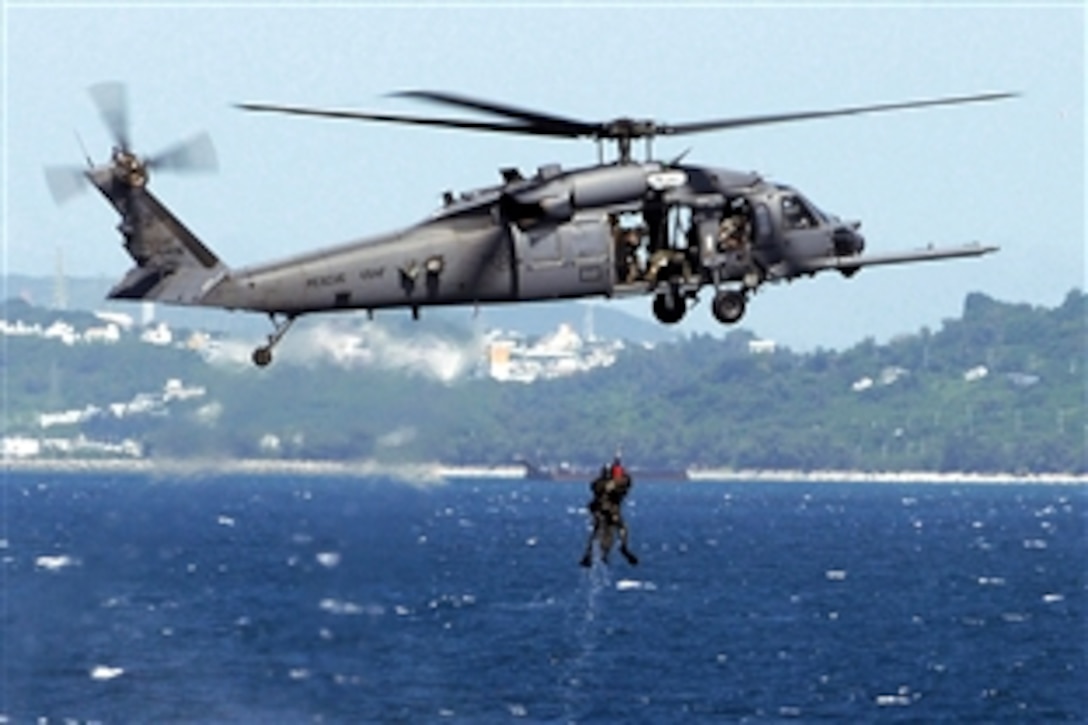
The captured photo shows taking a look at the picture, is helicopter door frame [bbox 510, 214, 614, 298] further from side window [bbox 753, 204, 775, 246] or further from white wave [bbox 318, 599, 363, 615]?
white wave [bbox 318, 599, 363, 615]

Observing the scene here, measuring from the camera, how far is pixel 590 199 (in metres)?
61.7

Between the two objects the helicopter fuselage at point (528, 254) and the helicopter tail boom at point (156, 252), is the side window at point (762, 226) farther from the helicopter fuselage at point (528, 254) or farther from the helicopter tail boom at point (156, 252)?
the helicopter tail boom at point (156, 252)

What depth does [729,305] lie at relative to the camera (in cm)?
6334

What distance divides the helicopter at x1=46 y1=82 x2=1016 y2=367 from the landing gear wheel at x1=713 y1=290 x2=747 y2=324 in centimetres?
3

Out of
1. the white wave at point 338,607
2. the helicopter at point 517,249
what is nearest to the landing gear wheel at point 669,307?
the helicopter at point 517,249

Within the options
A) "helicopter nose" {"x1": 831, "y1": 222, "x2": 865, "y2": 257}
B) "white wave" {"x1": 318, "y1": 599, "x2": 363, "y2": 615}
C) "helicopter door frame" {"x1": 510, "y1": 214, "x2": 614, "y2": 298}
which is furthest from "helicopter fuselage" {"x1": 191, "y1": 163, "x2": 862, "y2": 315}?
"white wave" {"x1": 318, "y1": 599, "x2": 363, "y2": 615}

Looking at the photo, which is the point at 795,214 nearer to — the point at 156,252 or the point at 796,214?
the point at 796,214

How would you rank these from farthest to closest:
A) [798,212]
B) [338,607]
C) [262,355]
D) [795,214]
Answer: [338,607] < [798,212] < [795,214] < [262,355]

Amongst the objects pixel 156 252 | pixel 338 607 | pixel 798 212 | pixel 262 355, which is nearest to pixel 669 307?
pixel 798 212

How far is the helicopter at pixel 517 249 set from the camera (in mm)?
61094

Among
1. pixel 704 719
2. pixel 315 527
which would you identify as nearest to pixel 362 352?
pixel 315 527

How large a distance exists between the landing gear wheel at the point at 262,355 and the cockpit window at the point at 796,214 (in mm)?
14247

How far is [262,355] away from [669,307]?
418 inches

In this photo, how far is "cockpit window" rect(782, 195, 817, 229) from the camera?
213ft
